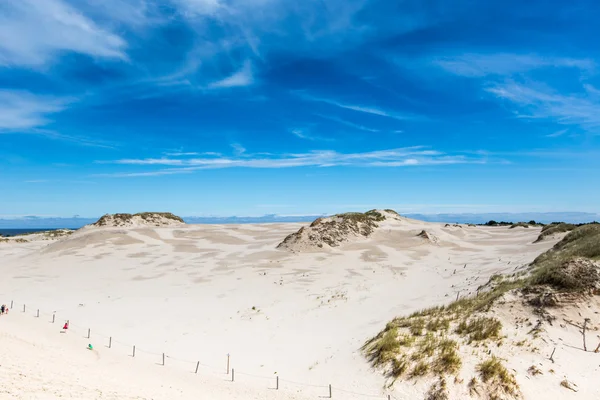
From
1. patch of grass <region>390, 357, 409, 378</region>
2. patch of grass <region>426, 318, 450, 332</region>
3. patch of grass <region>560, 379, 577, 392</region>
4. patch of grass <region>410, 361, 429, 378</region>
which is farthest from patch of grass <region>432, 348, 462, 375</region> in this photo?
patch of grass <region>560, 379, 577, 392</region>

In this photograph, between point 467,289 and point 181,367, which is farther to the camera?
point 467,289

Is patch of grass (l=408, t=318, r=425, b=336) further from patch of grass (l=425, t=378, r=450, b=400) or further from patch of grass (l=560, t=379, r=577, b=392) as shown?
patch of grass (l=560, t=379, r=577, b=392)

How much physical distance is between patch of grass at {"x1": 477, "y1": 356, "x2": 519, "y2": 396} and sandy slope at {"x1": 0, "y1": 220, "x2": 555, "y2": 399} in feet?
9.31

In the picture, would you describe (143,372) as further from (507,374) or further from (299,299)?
(507,374)

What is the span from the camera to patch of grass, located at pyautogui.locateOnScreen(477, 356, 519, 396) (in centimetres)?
1222

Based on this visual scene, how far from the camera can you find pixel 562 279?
58.1ft

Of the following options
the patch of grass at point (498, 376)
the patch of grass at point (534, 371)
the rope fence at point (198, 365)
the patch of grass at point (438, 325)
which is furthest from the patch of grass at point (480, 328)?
the rope fence at point (198, 365)

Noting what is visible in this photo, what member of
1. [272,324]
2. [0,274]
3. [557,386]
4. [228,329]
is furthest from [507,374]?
[0,274]

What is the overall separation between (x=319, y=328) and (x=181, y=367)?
7.82 m

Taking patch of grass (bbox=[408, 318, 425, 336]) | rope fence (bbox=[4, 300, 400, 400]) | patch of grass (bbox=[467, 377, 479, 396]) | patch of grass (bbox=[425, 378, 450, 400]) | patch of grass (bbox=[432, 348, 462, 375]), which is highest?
patch of grass (bbox=[408, 318, 425, 336])

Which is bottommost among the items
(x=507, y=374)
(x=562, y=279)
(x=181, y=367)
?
(x=181, y=367)

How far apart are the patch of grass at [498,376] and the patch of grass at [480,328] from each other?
1.94m

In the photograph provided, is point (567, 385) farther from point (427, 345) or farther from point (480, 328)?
point (427, 345)

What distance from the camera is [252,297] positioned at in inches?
1050
